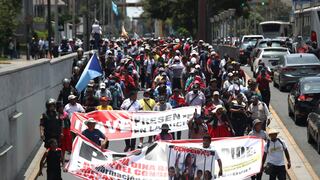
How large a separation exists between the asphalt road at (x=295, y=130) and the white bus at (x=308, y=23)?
12.4m

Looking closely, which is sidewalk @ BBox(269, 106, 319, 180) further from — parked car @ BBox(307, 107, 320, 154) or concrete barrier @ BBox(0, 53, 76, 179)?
concrete barrier @ BBox(0, 53, 76, 179)

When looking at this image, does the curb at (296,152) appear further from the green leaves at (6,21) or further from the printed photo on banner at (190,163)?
the green leaves at (6,21)

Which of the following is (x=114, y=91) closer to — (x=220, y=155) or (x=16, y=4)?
(x=220, y=155)

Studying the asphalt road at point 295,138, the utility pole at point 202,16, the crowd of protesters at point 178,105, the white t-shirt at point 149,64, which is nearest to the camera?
the crowd of protesters at point 178,105

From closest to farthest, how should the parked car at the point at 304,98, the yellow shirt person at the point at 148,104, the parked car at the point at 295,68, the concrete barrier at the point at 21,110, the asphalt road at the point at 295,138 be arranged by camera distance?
the concrete barrier at the point at 21,110
the asphalt road at the point at 295,138
the yellow shirt person at the point at 148,104
the parked car at the point at 304,98
the parked car at the point at 295,68

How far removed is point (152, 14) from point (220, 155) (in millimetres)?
62547

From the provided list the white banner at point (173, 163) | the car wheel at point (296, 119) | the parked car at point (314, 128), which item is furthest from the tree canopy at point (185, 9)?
the white banner at point (173, 163)

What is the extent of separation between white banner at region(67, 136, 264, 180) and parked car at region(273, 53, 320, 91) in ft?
57.4

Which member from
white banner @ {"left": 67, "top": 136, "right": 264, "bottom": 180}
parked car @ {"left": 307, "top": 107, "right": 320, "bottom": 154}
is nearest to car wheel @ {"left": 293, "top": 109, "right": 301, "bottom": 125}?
parked car @ {"left": 307, "top": 107, "right": 320, "bottom": 154}

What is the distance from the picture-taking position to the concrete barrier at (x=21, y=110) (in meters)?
14.7

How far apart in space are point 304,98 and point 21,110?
28.8ft

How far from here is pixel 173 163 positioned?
12781mm

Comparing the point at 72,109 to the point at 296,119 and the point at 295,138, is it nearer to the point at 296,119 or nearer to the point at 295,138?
the point at 295,138

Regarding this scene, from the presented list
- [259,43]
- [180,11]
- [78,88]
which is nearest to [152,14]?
[180,11]
